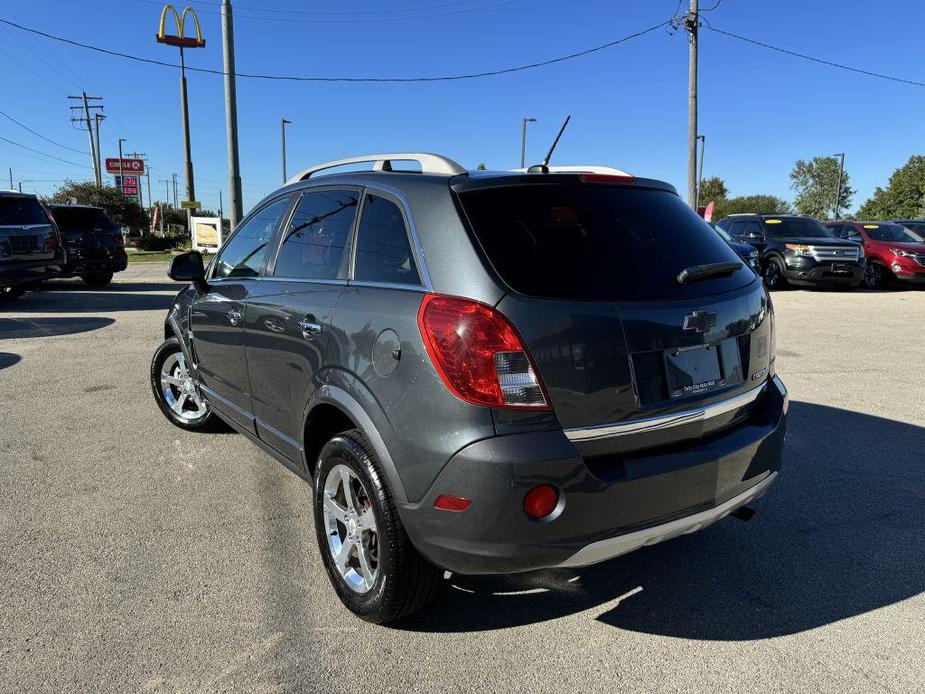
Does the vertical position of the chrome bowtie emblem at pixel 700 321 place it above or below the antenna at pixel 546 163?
below

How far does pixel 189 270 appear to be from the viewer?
4223mm

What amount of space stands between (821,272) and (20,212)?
644 inches

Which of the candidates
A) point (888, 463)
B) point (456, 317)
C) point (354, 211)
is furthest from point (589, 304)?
point (888, 463)

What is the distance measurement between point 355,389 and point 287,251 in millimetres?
1184

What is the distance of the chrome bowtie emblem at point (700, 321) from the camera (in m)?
2.45

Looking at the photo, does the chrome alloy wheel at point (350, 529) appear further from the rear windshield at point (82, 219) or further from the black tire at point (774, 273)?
the black tire at point (774, 273)

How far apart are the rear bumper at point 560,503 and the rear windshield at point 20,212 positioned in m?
11.7

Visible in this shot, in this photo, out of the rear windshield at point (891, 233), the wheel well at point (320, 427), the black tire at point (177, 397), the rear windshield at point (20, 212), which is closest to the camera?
the wheel well at point (320, 427)

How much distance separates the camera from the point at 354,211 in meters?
2.97

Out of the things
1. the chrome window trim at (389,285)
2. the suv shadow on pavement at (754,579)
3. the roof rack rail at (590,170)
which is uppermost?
the roof rack rail at (590,170)

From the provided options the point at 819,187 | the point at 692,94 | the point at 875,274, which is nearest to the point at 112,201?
the point at 692,94

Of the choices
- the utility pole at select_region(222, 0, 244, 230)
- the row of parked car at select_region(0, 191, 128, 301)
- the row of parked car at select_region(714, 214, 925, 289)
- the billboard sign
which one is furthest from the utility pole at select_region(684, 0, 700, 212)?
the billboard sign

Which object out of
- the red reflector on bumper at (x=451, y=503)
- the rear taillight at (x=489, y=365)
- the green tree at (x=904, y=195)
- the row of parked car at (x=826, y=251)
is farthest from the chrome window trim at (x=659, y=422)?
the green tree at (x=904, y=195)

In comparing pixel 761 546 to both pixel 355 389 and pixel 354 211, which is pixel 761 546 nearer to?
pixel 355 389
